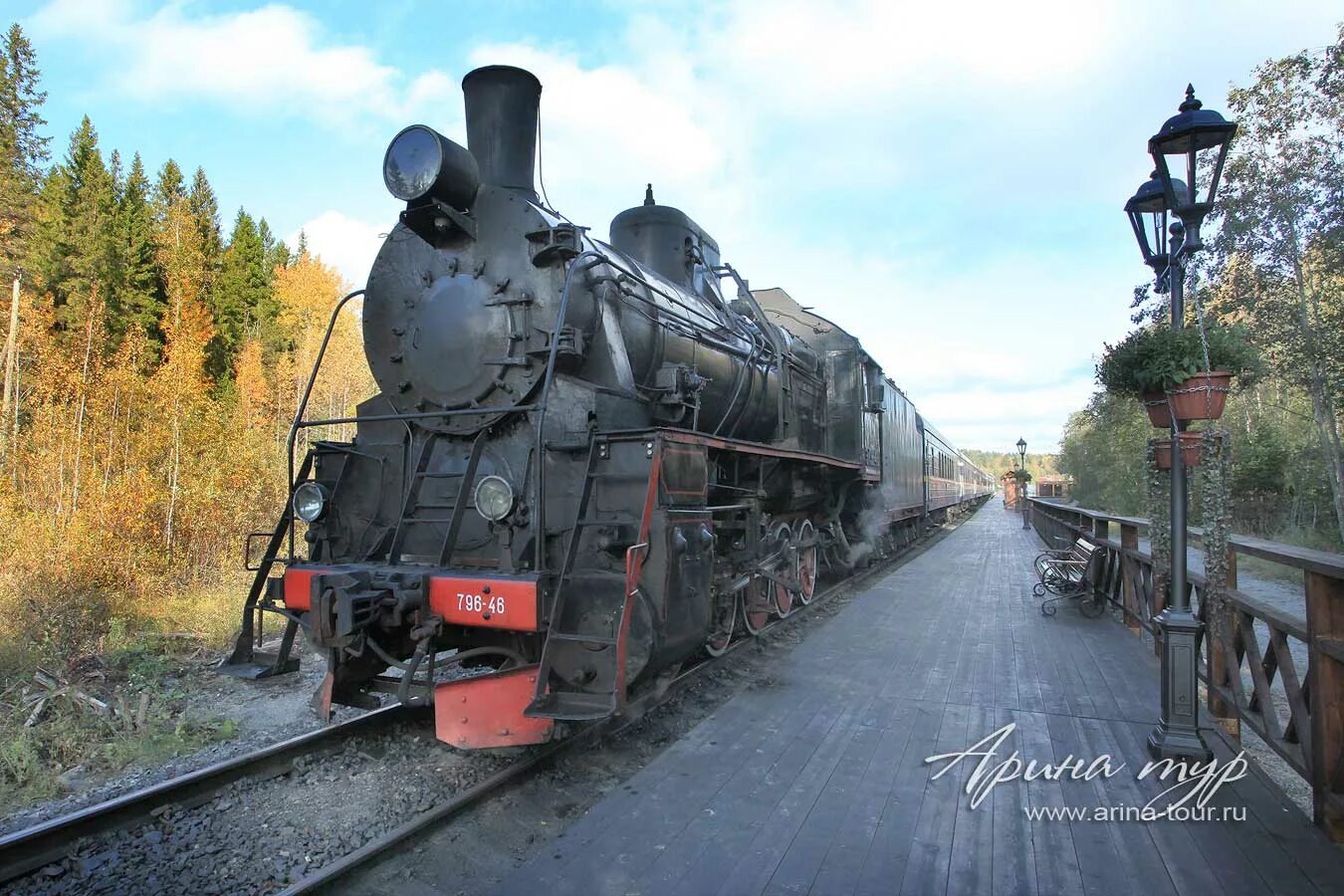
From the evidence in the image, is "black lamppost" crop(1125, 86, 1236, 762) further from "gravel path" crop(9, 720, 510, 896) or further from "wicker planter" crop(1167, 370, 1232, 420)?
"gravel path" crop(9, 720, 510, 896)

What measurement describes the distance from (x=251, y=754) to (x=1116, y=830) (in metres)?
4.40

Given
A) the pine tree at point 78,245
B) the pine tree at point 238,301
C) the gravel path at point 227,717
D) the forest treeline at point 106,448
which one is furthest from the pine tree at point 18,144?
the gravel path at point 227,717

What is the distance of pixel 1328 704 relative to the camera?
317 centimetres

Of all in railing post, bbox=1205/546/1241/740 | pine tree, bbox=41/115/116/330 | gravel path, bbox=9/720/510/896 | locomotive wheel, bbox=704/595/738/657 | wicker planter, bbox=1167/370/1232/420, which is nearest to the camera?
gravel path, bbox=9/720/510/896

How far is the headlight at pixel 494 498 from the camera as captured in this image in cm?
404

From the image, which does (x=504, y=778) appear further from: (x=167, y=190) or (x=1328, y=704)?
(x=167, y=190)

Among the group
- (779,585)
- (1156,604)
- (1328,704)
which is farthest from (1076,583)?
(1328,704)

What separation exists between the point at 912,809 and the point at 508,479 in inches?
113

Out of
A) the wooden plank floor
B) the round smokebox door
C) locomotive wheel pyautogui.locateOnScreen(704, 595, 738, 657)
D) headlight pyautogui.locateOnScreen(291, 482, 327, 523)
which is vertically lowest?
the wooden plank floor

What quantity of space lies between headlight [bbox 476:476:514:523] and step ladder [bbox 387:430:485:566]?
301 mm

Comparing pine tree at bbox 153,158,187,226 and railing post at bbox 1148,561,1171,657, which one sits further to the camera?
pine tree at bbox 153,158,187,226

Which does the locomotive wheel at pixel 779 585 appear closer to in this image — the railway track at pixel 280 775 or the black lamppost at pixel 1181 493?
the railway track at pixel 280 775

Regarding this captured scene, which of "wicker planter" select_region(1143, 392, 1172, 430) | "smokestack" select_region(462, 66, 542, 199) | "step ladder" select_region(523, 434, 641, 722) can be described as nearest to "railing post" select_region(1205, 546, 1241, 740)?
"wicker planter" select_region(1143, 392, 1172, 430)

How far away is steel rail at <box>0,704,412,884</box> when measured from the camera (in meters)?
2.96
